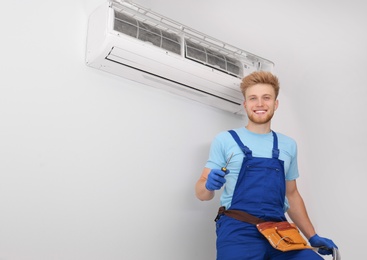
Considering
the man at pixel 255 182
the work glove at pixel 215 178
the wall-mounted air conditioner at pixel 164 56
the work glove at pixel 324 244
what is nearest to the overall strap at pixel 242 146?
the man at pixel 255 182

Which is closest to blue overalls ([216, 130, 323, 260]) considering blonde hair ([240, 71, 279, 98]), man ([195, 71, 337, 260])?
man ([195, 71, 337, 260])

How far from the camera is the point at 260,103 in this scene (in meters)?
2.00

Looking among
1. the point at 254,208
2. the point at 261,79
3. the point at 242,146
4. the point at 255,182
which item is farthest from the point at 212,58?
the point at 254,208

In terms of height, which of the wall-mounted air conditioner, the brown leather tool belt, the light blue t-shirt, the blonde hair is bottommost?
the brown leather tool belt

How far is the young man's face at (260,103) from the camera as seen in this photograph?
78.7 inches

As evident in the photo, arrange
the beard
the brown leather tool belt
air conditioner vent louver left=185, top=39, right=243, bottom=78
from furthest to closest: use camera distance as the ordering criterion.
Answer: air conditioner vent louver left=185, top=39, right=243, bottom=78 < the beard < the brown leather tool belt

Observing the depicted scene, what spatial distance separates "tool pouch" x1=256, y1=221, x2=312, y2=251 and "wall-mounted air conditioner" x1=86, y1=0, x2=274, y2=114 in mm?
788

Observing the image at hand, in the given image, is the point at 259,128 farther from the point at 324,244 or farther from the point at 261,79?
the point at 324,244

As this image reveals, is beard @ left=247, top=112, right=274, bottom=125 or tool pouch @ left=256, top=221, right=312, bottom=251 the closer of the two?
tool pouch @ left=256, top=221, right=312, bottom=251

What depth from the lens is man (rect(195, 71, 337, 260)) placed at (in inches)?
68.0

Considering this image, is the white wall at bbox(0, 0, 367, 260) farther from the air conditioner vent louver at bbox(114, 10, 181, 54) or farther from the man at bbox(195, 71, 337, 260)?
the man at bbox(195, 71, 337, 260)

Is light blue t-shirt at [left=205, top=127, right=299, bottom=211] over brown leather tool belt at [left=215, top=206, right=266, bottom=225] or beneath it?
over

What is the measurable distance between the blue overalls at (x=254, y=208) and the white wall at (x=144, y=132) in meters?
0.39

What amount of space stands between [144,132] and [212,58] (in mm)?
502
